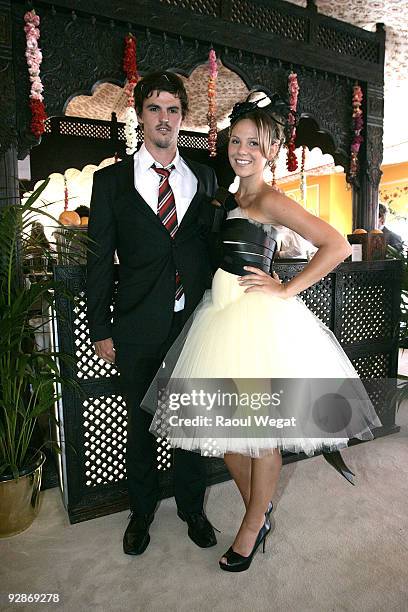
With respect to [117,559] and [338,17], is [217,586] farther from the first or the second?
[338,17]

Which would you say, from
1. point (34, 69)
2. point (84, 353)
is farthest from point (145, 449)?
point (34, 69)

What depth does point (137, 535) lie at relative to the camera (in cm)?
197

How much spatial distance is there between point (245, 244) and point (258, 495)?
98 centimetres

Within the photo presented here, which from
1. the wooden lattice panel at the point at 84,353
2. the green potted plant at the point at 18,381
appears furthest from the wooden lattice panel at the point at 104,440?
the green potted plant at the point at 18,381

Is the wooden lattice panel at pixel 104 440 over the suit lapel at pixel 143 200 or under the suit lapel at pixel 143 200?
under

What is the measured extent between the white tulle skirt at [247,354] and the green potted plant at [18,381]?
1.89 feet

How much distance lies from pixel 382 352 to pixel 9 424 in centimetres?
251

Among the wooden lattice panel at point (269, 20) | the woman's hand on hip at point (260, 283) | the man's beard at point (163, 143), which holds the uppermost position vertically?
the wooden lattice panel at point (269, 20)

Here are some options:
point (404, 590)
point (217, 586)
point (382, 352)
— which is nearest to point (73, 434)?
point (217, 586)

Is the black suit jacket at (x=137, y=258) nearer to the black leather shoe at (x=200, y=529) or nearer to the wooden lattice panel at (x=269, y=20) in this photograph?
the black leather shoe at (x=200, y=529)

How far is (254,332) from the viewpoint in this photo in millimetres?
1649

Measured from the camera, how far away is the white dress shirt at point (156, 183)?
1.84m

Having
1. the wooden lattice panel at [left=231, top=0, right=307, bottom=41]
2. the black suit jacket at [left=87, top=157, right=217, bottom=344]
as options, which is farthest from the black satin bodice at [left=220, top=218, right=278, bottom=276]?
the wooden lattice panel at [left=231, top=0, right=307, bottom=41]

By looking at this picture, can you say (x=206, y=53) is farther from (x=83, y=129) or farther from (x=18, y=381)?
(x=83, y=129)
